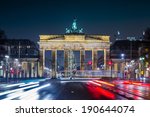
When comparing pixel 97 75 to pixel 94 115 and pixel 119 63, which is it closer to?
pixel 119 63

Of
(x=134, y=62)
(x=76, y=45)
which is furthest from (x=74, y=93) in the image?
(x=76, y=45)

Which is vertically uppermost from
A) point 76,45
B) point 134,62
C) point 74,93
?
point 76,45

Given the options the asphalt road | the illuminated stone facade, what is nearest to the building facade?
the illuminated stone facade

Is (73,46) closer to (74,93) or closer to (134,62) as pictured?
(134,62)

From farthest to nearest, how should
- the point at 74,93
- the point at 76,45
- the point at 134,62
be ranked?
the point at 76,45, the point at 134,62, the point at 74,93

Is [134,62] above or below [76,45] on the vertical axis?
below

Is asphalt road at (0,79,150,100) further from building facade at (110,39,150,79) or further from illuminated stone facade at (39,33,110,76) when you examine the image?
illuminated stone facade at (39,33,110,76)

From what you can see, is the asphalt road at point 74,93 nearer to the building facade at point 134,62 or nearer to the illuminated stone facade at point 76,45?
the building facade at point 134,62

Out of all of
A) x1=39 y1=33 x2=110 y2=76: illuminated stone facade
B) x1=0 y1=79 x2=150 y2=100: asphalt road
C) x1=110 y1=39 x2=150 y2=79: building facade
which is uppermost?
x1=39 y1=33 x2=110 y2=76: illuminated stone facade

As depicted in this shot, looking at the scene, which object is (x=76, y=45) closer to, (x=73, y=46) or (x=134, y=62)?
(x=73, y=46)

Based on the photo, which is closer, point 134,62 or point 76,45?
point 134,62

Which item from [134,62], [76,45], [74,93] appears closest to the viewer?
[74,93]

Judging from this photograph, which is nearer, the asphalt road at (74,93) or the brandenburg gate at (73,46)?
the asphalt road at (74,93)

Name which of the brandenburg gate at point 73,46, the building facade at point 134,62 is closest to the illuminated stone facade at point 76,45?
the brandenburg gate at point 73,46
